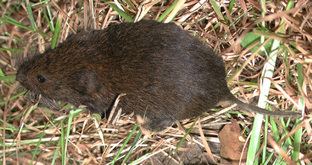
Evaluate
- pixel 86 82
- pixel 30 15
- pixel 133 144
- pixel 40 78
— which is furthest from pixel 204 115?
pixel 30 15

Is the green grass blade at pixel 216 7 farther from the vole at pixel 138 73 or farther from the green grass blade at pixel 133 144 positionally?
the green grass blade at pixel 133 144

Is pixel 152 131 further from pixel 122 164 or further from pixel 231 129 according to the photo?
pixel 231 129

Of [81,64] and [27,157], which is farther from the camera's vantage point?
[27,157]

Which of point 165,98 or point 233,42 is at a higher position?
point 233,42

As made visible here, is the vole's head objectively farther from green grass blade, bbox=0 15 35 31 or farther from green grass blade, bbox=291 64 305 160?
green grass blade, bbox=291 64 305 160

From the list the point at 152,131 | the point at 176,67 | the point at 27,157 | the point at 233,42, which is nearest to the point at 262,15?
the point at 233,42

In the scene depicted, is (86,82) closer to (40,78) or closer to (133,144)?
(40,78)
